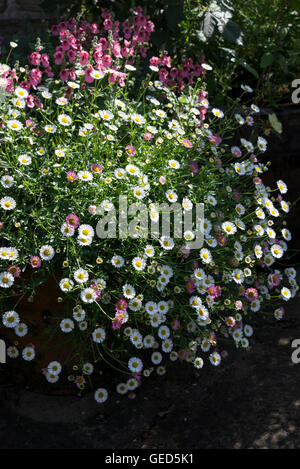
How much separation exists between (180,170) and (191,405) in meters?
0.95

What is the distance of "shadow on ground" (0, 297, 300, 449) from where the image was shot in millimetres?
2041

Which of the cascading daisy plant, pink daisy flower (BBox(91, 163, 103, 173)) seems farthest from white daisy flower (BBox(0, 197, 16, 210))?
pink daisy flower (BBox(91, 163, 103, 173))

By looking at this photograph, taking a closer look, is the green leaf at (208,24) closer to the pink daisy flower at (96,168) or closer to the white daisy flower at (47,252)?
the pink daisy flower at (96,168)

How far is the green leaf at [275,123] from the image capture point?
2785 mm

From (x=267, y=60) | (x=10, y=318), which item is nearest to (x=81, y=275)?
(x=10, y=318)

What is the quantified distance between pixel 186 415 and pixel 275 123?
1517mm

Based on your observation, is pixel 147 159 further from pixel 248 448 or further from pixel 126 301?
pixel 248 448

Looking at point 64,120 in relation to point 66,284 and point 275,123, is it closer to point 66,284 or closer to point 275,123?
point 66,284

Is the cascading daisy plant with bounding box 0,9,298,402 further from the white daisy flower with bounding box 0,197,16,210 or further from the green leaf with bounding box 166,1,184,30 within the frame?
the green leaf with bounding box 166,1,184,30

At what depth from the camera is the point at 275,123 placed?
283cm

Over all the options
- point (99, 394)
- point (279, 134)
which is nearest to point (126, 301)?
point (99, 394)

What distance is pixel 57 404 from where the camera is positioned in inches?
86.7

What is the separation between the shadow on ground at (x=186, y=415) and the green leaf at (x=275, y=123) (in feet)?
3.72

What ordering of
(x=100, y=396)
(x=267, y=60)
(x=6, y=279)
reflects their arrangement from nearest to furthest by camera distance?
(x=6, y=279), (x=100, y=396), (x=267, y=60)
